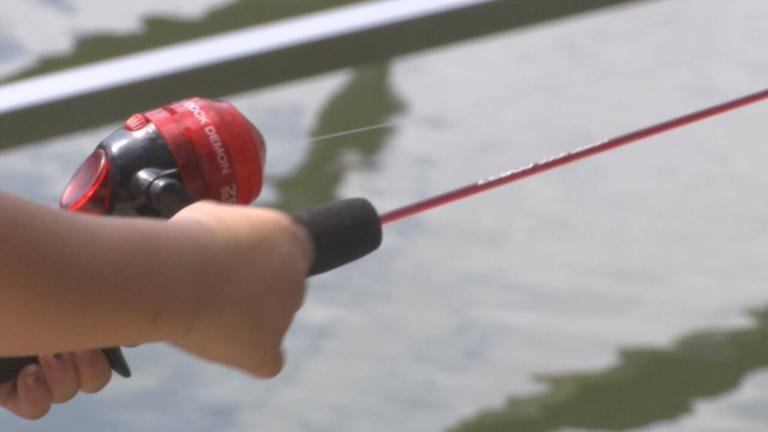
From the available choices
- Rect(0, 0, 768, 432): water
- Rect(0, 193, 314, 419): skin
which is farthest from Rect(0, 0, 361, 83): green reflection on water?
Rect(0, 193, 314, 419): skin

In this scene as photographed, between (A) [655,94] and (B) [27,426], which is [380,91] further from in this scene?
(B) [27,426]

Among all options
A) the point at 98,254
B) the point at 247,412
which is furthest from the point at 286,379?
the point at 98,254

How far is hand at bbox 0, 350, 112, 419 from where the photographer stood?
0.66m

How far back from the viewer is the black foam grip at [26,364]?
63cm

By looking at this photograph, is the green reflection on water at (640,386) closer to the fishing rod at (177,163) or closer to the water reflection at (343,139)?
Result: the water reflection at (343,139)

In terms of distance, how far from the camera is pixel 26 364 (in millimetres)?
669

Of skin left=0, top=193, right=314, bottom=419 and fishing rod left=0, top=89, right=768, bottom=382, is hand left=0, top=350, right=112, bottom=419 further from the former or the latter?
skin left=0, top=193, right=314, bottom=419

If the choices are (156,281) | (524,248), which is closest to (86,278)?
(156,281)

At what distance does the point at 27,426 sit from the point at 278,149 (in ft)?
1.27

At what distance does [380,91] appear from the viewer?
4.61 ft

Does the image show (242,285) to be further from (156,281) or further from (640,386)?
(640,386)

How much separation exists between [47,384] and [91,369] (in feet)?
0.12

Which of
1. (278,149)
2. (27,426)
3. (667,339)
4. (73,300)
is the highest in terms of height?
(73,300)

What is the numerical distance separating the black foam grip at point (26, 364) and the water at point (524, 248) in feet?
1.95
